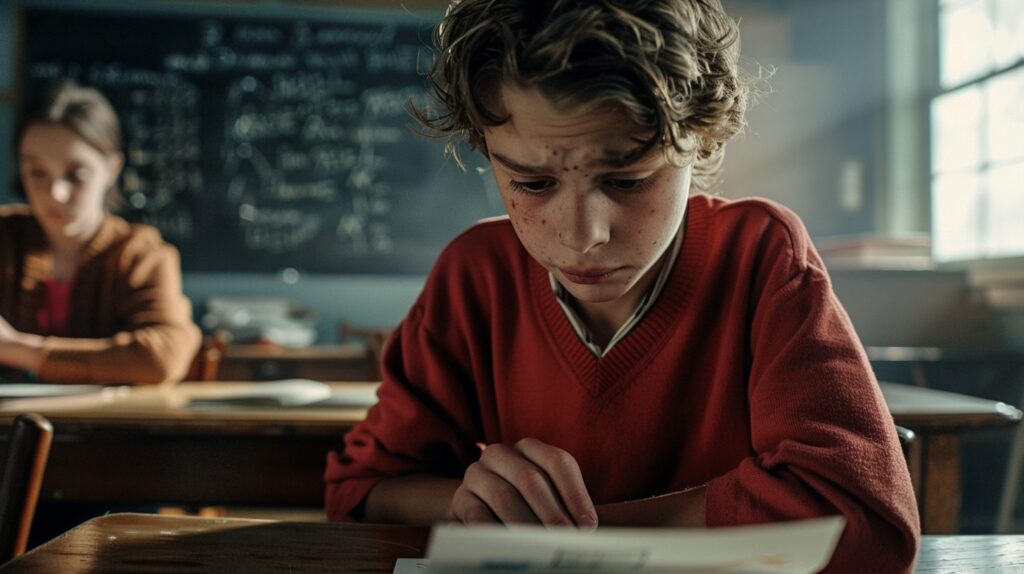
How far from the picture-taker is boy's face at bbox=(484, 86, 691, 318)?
2.27 ft

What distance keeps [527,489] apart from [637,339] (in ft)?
0.98

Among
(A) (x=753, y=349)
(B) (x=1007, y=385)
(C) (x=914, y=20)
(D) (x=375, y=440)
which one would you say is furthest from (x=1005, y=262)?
(D) (x=375, y=440)

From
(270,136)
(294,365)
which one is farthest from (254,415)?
(270,136)

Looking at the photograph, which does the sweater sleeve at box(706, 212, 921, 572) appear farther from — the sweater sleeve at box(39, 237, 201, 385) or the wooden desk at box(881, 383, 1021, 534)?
the sweater sleeve at box(39, 237, 201, 385)

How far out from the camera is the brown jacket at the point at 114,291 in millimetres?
1819

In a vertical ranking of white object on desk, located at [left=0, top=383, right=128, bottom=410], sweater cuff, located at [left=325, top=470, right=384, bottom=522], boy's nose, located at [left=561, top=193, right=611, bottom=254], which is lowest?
sweater cuff, located at [left=325, top=470, right=384, bottom=522]

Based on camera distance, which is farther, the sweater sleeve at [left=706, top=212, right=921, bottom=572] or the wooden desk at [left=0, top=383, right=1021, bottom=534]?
the wooden desk at [left=0, top=383, right=1021, bottom=534]

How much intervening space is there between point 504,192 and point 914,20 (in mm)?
3433

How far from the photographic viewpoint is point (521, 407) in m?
0.95

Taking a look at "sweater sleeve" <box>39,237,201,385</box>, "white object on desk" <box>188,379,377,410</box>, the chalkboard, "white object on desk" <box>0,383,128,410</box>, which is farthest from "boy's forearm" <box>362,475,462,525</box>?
the chalkboard

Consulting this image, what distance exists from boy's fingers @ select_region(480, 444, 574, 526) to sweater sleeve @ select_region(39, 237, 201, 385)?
1308 millimetres

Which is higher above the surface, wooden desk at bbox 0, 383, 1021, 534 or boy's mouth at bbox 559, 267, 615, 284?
boy's mouth at bbox 559, 267, 615, 284

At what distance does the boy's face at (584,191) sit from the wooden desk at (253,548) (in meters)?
0.27

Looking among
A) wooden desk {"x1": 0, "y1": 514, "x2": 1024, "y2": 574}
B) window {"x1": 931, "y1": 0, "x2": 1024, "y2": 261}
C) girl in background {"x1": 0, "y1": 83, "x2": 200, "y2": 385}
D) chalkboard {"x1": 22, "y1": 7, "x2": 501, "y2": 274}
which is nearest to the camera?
wooden desk {"x1": 0, "y1": 514, "x2": 1024, "y2": 574}
